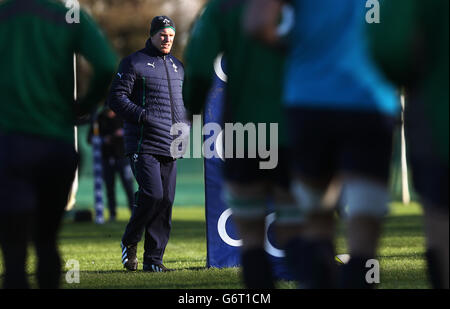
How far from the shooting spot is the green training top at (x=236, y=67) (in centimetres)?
445

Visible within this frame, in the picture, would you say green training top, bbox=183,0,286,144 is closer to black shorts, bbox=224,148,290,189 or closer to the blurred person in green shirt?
black shorts, bbox=224,148,290,189

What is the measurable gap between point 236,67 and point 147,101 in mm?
3381

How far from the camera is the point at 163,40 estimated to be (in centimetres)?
797

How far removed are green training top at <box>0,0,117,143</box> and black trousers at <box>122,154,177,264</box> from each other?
9.97 feet

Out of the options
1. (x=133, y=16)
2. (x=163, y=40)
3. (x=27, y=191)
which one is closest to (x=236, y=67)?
(x=27, y=191)

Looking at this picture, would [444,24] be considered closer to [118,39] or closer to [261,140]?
[261,140]

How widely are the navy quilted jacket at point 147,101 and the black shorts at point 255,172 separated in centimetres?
325

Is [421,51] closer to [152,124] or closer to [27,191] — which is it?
[27,191]

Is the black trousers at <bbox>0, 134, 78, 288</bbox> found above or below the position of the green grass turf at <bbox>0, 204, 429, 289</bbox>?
above

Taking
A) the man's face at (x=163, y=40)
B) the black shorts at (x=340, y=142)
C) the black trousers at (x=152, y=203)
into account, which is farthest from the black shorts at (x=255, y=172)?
the man's face at (x=163, y=40)

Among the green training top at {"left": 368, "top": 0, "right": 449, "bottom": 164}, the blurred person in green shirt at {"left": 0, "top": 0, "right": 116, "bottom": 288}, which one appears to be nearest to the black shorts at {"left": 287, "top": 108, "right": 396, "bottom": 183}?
the green training top at {"left": 368, "top": 0, "right": 449, "bottom": 164}

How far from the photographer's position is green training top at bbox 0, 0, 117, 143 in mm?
4625

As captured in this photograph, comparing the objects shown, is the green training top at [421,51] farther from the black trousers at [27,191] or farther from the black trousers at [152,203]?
the black trousers at [152,203]

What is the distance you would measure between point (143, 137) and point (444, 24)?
429cm
